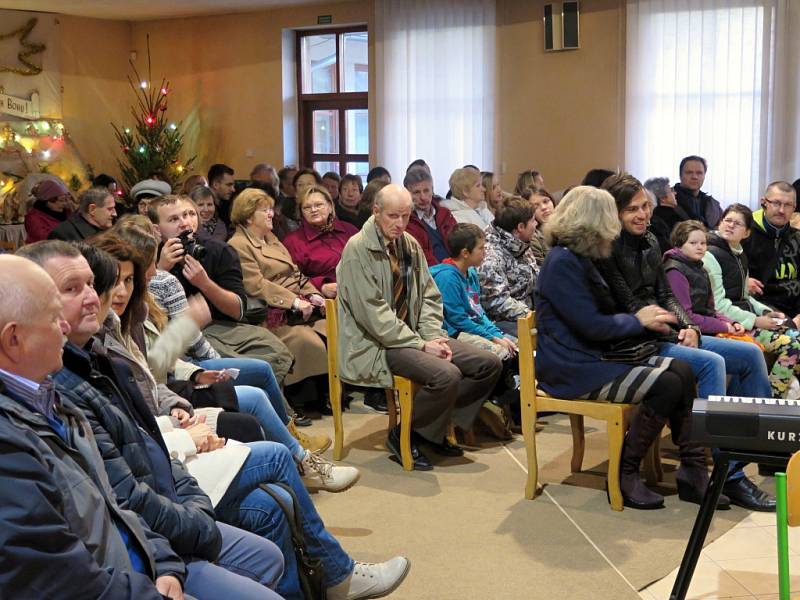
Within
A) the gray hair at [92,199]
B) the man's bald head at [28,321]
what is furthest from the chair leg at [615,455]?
the gray hair at [92,199]

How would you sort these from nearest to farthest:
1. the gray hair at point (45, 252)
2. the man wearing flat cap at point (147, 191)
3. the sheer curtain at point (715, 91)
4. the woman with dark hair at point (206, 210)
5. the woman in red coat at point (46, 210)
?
the gray hair at point (45, 252), the man wearing flat cap at point (147, 191), the woman with dark hair at point (206, 210), the woman in red coat at point (46, 210), the sheer curtain at point (715, 91)

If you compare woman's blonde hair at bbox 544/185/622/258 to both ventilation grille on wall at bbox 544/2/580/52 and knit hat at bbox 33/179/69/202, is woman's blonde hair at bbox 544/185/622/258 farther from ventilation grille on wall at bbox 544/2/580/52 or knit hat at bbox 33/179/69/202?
ventilation grille on wall at bbox 544/2/580/52

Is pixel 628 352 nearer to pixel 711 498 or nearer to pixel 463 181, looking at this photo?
pixel 711 498

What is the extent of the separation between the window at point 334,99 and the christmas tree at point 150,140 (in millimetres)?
1421

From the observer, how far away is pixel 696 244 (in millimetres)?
4594

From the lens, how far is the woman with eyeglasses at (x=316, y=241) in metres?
5.29

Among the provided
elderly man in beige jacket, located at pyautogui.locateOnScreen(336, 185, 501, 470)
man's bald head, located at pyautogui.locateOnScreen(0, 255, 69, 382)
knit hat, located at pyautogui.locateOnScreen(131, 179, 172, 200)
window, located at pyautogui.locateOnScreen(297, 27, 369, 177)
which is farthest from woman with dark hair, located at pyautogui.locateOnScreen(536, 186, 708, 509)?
window, located at pyautogui.locateOnScreen(297, 27, 369, 177)

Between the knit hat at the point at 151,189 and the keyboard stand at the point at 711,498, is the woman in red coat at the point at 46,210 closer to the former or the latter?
the knit hat at the point at 151,189

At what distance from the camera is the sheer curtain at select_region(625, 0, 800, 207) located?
8.52 meters

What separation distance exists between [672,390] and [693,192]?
4384mm

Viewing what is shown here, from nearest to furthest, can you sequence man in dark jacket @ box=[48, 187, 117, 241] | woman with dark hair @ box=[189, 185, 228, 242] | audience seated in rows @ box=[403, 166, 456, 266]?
man in dark jacket @ box=[48, 187, 117, 241] < woman with dark hair @ box=[189, 185, 228, 242] < audience seated in rows @ box=[403, 166, 456, 266]

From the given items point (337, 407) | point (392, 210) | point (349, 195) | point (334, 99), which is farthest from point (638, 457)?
point (334, 99)

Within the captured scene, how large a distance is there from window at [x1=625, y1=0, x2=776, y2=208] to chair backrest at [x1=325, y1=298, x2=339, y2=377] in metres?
5.62

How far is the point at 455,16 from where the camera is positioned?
958 cm
